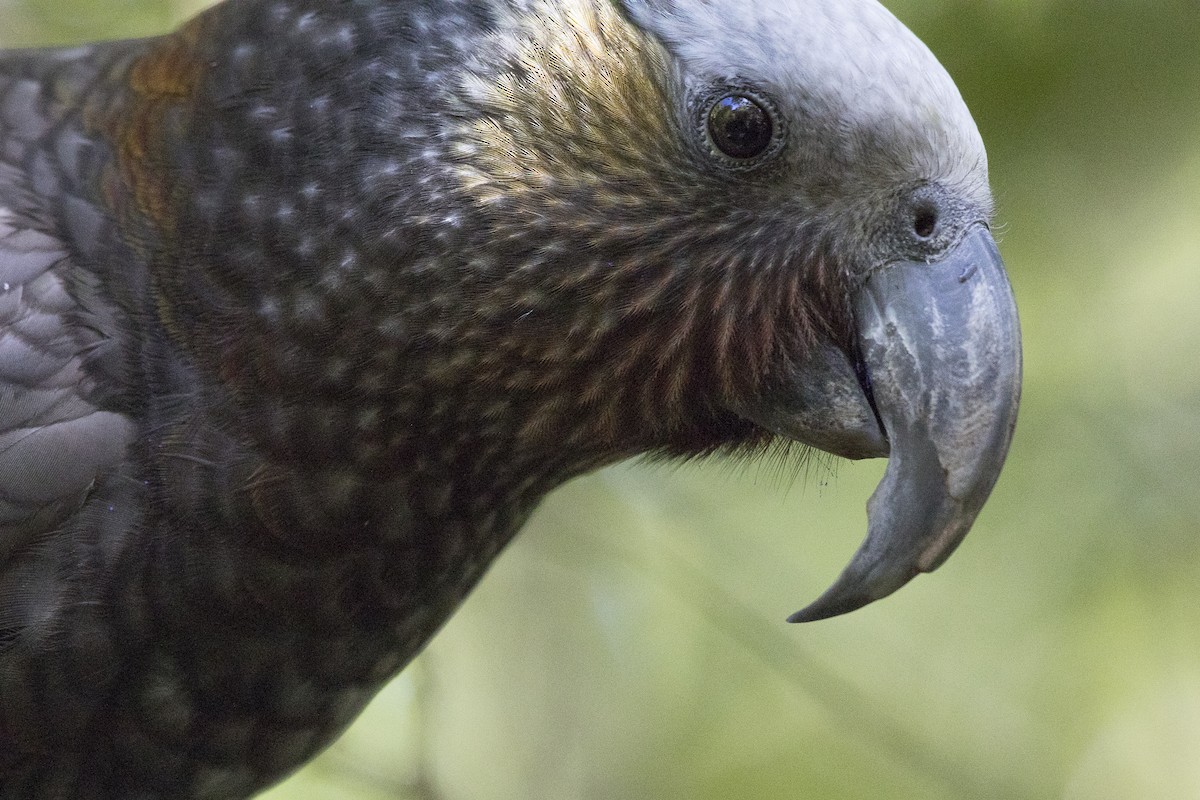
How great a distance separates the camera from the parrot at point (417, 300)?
1.18 metres

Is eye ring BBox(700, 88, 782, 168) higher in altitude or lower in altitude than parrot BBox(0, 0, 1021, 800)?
higher

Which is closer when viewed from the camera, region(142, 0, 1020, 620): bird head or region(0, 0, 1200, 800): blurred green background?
region(142, 0, 1020, 620): bird head

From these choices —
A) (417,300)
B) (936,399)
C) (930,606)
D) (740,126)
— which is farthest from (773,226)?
(930,606)

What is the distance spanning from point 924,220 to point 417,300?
0.54 m

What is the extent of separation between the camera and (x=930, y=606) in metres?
2.45

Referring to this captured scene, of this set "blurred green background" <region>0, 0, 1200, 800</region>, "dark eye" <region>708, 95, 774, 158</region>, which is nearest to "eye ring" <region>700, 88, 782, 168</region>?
"dark eye" <region>708, 95, 774, 158</region>

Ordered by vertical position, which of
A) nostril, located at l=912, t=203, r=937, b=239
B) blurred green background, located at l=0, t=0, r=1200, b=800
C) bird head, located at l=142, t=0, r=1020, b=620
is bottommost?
blurred green background, located at l=0, t=0, r=1200, b=800

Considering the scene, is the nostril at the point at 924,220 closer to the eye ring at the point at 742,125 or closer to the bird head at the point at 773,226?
the bird head at the point at 773,226

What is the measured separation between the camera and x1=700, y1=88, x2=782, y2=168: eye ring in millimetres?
1191

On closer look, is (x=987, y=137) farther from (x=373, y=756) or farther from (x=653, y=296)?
(x=373, y=756)

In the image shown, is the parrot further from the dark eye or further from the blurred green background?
the blurred green background

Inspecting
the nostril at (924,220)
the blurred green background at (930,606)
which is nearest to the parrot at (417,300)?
the nostril at (924,220)

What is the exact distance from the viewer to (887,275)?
1187mm

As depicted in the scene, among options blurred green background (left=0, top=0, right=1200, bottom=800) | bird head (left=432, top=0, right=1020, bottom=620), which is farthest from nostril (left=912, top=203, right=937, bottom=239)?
blurred green background (left=0, top=0, right=1200, bottom=800)
